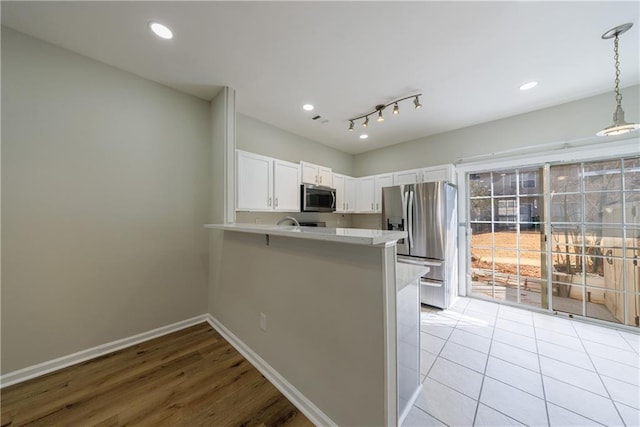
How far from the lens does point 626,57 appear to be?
77.0 inches

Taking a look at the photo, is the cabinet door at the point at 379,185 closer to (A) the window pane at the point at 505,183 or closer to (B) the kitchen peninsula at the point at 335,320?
(A) the window pane at the point at 505,183

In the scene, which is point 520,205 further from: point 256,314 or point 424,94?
point 256,314

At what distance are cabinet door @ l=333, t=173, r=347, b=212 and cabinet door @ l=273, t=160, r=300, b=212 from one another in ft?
3.17

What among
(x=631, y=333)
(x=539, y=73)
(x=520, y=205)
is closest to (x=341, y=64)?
(x=539, y=73)

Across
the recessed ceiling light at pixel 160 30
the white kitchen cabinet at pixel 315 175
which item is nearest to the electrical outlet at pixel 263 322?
the white kitchen cabinet at pixel 315 175

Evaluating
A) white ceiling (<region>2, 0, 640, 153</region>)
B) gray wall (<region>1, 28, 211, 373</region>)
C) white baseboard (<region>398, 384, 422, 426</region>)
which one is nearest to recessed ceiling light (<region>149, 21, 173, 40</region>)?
white ceiling (<region>2, 0, 640, 153</region>)

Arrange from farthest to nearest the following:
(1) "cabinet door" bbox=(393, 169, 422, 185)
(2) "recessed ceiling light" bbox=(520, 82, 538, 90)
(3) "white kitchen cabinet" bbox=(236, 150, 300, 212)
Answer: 1. (1) "cabinet door" bbox=(393, 169, 422, 185)
2. (3) "white kitchen cabinet" bbox=(236, 150, 300, 212)
3. (2) "recessed ceiling light" bbox=(520, 82, 538, 90)

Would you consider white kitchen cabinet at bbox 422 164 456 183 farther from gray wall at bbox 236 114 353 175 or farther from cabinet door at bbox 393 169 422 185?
gray wall at bbox 236 114 353 175

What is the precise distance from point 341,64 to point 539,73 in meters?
1.98

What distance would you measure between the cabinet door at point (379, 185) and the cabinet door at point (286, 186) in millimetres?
1622

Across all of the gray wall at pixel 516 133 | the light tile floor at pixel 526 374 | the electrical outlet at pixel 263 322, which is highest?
the gray wall at pixel 516 133

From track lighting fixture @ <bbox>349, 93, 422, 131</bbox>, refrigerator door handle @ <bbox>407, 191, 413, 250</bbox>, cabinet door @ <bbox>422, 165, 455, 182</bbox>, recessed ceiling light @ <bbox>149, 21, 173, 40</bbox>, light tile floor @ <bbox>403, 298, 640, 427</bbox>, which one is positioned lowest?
light tile floor @ <bbox>403, 298, 640, 427</bbox>

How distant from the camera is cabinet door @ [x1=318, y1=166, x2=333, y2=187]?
3720mm

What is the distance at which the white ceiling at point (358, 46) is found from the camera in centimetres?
151
